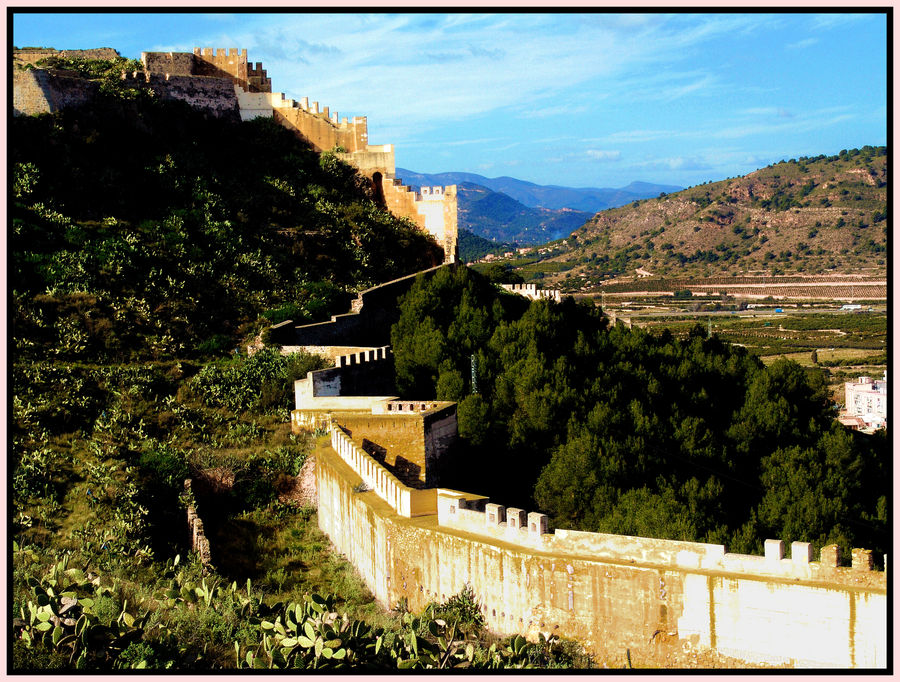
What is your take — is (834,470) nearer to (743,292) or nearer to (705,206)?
(743,292)

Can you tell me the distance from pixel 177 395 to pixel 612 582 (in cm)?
1439

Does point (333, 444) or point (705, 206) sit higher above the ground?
point (705, 206)

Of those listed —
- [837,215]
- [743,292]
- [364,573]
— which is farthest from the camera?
[837,215]

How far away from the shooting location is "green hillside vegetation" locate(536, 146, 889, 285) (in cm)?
11669

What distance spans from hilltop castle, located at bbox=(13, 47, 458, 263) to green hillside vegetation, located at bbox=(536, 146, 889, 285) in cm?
7646

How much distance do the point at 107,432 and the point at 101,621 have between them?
1073 cm

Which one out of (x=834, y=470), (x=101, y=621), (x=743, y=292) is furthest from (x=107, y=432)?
(x=743, y=292)

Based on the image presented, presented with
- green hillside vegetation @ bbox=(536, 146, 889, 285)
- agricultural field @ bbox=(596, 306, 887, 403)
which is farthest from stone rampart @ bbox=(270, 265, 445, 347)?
green hillside vegetation @ bbox=(536, 146, 889, 285)

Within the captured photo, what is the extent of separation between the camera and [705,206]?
142250 millimetres

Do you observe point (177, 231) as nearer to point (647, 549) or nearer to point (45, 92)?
point (45, 92)

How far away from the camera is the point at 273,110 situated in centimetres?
4153

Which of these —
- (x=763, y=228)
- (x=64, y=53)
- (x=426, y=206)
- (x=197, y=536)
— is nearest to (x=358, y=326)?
(x=426, y=206)

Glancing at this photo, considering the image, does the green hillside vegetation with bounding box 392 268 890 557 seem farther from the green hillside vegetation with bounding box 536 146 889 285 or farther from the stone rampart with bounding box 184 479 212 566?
the green hillside vegetation with bounding box 536 146 889 285

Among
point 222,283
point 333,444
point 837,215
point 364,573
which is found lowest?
point 364,573
